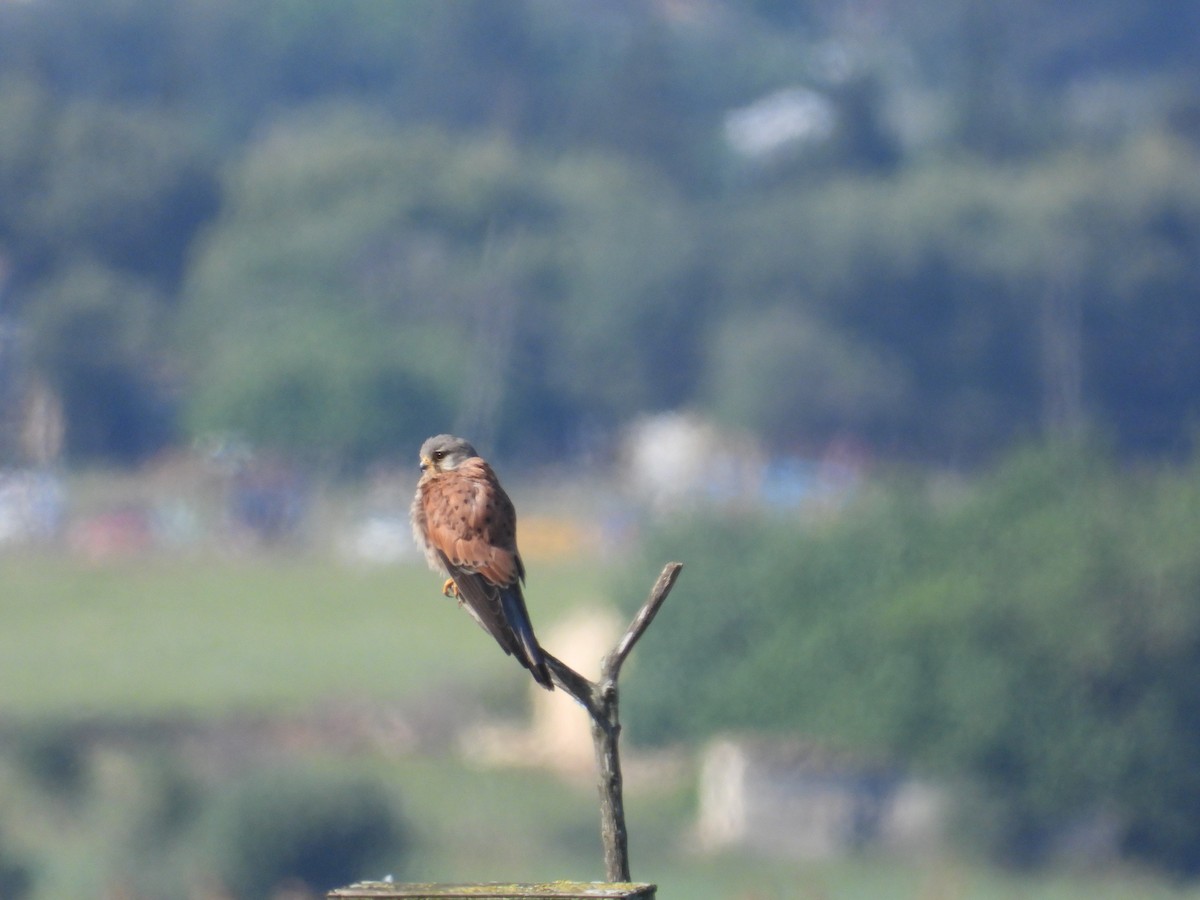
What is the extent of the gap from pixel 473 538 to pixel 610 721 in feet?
3.77

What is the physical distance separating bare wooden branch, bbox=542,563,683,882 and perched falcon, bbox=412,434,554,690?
1.05 ft

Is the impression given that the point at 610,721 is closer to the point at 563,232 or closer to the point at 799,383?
the point at 799,383

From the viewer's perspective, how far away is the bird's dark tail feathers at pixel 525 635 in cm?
571

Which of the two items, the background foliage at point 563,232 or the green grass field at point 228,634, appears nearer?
the green grass field at point 228,634

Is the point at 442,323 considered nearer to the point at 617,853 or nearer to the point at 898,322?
the point at 898,322

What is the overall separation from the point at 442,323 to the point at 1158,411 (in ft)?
96.4

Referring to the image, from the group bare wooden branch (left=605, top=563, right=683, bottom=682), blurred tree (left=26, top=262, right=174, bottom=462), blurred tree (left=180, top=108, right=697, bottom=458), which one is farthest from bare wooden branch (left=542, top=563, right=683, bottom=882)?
blurred tree (left=180, top=108, right=697, bottom=458)

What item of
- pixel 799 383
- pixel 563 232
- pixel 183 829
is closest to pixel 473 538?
pixel 183 829

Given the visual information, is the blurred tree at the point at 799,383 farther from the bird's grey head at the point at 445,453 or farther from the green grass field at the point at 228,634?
the bird's grey head at the point at 445,453

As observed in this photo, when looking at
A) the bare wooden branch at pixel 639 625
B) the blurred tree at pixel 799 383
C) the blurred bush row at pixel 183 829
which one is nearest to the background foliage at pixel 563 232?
the blurred tree at pixel 799 383

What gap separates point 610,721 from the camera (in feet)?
18.1

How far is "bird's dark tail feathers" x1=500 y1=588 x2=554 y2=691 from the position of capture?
225 inches

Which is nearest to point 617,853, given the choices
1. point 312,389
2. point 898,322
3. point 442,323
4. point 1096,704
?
point 1096,704

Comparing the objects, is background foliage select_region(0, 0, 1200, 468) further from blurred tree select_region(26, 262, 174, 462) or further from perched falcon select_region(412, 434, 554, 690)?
perched falcon select_region(412, 434, 554, 690)
